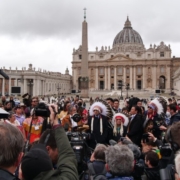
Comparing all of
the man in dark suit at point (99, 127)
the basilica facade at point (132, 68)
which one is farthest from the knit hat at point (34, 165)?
the basilica facade at point (132, 68)

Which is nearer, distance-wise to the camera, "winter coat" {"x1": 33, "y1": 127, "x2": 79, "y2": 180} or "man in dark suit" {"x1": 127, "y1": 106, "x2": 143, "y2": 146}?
"winter coat" {"x1": 33, "y1": 127, "x2": 79, "y2": 180}

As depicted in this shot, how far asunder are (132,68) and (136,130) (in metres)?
84.3

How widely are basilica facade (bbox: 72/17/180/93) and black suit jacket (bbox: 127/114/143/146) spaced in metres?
81.0

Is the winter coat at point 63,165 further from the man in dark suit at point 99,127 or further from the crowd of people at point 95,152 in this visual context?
the man in dark suit at point 99,127

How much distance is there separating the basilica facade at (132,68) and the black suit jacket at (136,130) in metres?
81.0

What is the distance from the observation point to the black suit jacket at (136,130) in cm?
597

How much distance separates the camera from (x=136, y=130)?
599cm

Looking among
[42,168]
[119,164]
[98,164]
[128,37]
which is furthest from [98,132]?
[128,37]

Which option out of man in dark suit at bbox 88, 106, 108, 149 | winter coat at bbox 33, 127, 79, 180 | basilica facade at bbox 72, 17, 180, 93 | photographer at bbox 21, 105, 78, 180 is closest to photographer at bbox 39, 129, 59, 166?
winter coat at bbox 33, 127, 79, 180

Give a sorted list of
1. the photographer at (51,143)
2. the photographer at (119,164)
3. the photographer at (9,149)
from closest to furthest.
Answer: the photographer at (9,149), the photographer at (51,143), the photographer at (119,164)

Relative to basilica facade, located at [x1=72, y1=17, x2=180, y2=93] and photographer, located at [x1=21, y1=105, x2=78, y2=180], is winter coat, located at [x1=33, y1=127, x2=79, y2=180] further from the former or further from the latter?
basilica facade, located at [x1=72, y1=17, x2=180, y2=93]

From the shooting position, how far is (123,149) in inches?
125

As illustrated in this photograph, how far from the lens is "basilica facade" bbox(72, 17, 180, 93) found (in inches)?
3482

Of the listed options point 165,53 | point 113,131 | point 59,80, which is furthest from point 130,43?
point 113,131
